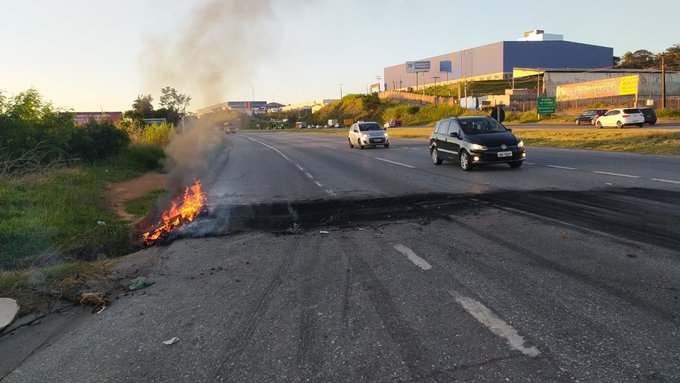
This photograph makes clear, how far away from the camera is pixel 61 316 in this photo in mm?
4812

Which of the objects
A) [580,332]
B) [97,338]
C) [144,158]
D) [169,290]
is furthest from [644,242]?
[144,158]

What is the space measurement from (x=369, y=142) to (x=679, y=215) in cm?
2133

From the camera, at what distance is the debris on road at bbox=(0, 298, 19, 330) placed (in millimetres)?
4617

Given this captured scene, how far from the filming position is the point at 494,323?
153 inches

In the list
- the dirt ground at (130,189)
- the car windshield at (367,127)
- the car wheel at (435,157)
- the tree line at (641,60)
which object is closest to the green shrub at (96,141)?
the dirt ground at (130,189)

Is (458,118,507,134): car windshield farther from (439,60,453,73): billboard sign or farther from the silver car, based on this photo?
(439,60,453,73): billboard sign

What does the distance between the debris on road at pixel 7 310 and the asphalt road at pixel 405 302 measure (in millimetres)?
696

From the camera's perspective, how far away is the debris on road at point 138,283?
17.8 ft

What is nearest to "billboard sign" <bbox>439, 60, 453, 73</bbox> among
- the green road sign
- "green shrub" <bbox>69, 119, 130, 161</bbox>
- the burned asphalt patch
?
the green road sign

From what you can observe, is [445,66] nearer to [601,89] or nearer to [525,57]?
[525,57]

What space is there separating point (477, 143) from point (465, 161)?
2.46 ft

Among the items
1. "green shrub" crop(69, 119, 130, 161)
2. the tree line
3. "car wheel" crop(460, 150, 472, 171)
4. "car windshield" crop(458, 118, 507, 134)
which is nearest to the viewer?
"car wheel" crop(460, 150, 472, 171)

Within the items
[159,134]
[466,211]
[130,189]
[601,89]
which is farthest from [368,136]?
[601,89]

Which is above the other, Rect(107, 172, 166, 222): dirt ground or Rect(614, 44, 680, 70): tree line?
Rect(614, 44, 680, 70): tree line
